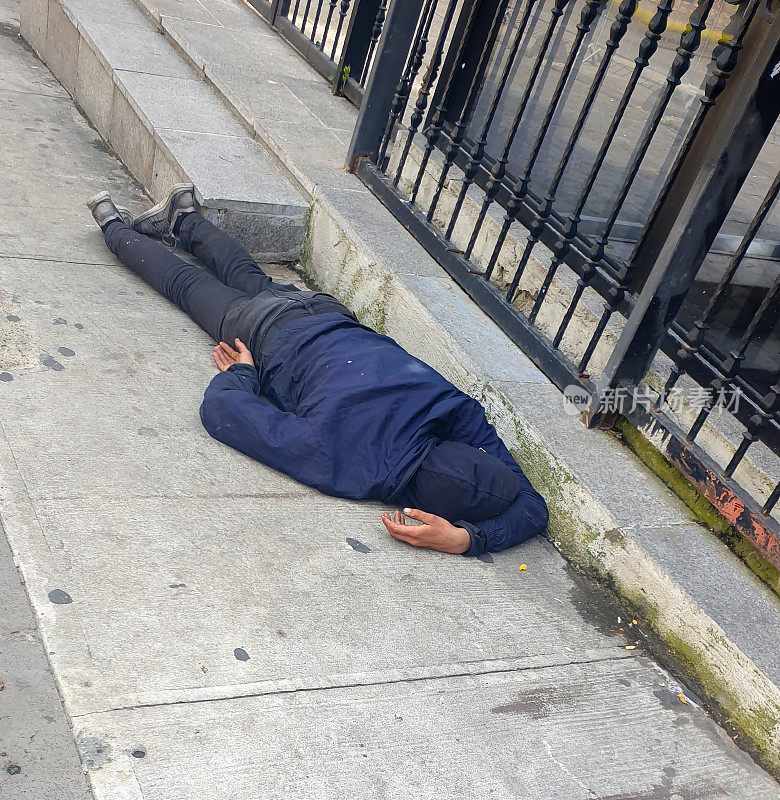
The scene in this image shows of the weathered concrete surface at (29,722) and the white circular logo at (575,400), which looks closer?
the weathered concrete surface at (29,722)

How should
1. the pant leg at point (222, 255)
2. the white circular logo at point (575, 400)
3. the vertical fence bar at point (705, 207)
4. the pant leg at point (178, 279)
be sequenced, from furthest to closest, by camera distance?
the pant leg at point (222, 255) < the pant leg at point (178, 279) < the white circular logo at point (575, 400) < the vertical fence bar at point (705, 207)

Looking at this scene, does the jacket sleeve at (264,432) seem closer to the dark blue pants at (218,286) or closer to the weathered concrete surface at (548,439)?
the dark blue pants at (218,286)

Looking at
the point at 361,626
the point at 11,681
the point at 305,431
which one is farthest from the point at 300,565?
the point at 11,681

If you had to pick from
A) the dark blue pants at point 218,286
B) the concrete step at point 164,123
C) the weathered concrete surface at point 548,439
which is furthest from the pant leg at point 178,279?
the weathered concrete surface at point 548,439

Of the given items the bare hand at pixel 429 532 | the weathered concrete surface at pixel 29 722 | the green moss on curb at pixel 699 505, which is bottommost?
the weathered concrete surface at pixel 29 722

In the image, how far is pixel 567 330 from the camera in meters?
3.72

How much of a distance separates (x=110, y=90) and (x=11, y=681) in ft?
13.6

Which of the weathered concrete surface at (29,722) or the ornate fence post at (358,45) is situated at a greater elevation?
the ornate fence post at (358,45)

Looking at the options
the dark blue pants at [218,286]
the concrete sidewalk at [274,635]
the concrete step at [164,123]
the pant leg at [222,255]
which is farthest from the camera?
the concrete step at [164,123]

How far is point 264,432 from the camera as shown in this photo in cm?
286

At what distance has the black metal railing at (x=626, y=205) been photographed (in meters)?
2.85

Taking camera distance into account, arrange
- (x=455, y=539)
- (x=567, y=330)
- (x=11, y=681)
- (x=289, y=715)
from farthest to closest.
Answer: (x=567, y=330) → (x=455, y=539) → (x=289, y=715) → (x=11, y=681)

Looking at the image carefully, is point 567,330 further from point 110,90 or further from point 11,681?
point 110,90

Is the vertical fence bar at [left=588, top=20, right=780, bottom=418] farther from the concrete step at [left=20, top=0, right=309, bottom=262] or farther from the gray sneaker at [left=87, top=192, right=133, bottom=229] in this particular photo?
the gray sneaker at [left=87, top=192, right=133, bottom=229]
